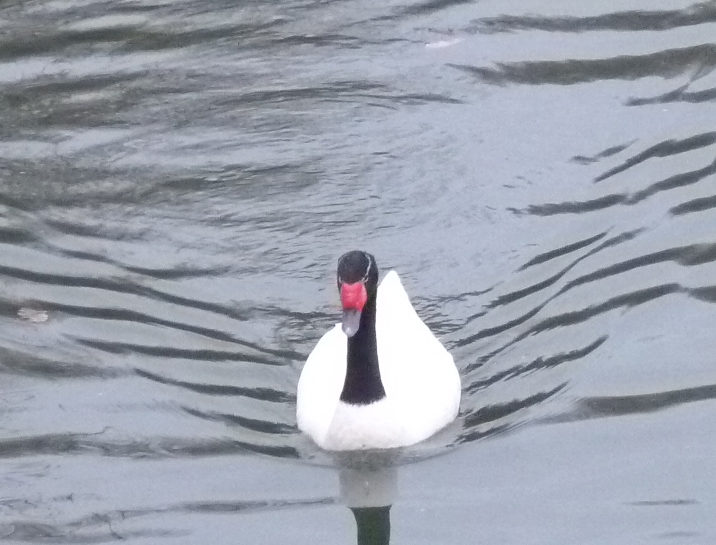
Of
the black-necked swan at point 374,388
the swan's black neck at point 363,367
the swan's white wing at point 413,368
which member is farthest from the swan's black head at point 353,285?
the swan's white wing at point 413,368

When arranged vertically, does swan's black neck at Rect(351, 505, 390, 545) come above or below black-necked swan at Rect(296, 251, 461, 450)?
below

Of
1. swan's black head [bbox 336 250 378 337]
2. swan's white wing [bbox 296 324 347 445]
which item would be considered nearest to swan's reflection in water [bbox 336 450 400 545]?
swan's white wing [bbox 296 324 347 445]

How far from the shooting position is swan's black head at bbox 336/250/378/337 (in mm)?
9562

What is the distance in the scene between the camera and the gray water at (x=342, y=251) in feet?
31.9

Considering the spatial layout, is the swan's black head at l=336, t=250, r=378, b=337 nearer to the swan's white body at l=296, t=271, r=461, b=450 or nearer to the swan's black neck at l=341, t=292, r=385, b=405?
the swan's black neck at l=341, t=292, r=385, b=405

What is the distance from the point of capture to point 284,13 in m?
16.2

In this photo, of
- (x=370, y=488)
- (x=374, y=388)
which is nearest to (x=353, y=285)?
(x=374, y=388)

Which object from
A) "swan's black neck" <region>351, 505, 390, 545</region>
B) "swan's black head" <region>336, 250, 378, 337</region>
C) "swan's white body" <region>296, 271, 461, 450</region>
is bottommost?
"swan's black neck" <region>351, 505, 390, 545</region>

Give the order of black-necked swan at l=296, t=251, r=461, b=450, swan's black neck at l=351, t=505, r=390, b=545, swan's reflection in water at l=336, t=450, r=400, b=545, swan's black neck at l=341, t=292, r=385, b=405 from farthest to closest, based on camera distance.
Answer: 1. black-necked swan at l=296, t=251, r=461, b=450
2. swan's black neck at l=341, t=292, r=385, b=405
3. swan's reflection in water at l=336, t=450, r=400, b=545
4. swan's black neck at l=351, t=505, r=390, b=545

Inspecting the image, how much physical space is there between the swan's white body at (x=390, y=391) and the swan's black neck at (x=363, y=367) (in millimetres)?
52

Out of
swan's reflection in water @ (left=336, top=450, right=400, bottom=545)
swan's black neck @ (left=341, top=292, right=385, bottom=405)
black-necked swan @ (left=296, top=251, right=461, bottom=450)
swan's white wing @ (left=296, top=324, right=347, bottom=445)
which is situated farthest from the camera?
swan's white wing @ (left=296, top=324, right=347, bottom=445)

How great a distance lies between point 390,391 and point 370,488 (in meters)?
0.70

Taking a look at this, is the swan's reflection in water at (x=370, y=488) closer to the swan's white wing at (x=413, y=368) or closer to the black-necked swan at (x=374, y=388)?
the black-necked swan at (x=374, y=388)

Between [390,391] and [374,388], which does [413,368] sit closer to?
[390,391]
